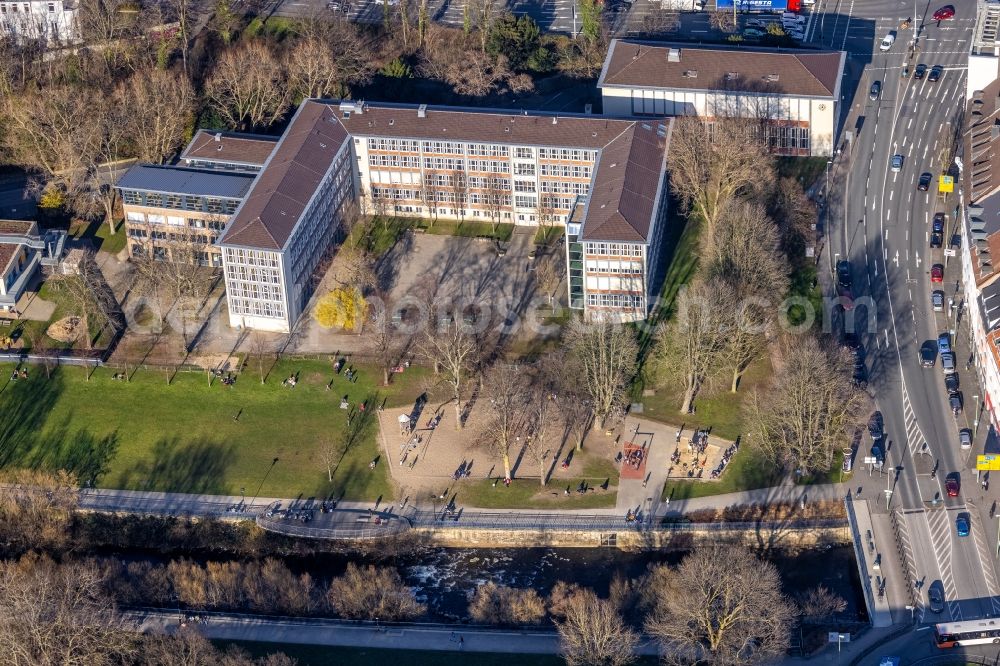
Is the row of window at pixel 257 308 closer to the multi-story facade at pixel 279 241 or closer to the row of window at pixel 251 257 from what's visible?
the multi-story facade at pixel 279 241

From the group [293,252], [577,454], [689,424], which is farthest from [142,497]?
[689,424]

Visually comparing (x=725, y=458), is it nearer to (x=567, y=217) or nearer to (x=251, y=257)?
(x=567, y=217)

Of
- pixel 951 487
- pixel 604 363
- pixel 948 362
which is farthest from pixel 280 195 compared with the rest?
pixel 951 487

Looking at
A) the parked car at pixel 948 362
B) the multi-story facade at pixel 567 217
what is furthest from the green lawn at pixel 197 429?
the parked car at pixel 948 362

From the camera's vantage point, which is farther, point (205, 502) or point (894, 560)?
point (205, 502)

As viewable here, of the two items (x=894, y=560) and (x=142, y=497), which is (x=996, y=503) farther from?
(x=142, y=497)

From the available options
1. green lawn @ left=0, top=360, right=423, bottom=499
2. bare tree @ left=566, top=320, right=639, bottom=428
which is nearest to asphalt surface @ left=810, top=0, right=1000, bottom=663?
bare tree @ left=566, top=320, right=639, bottom=428
